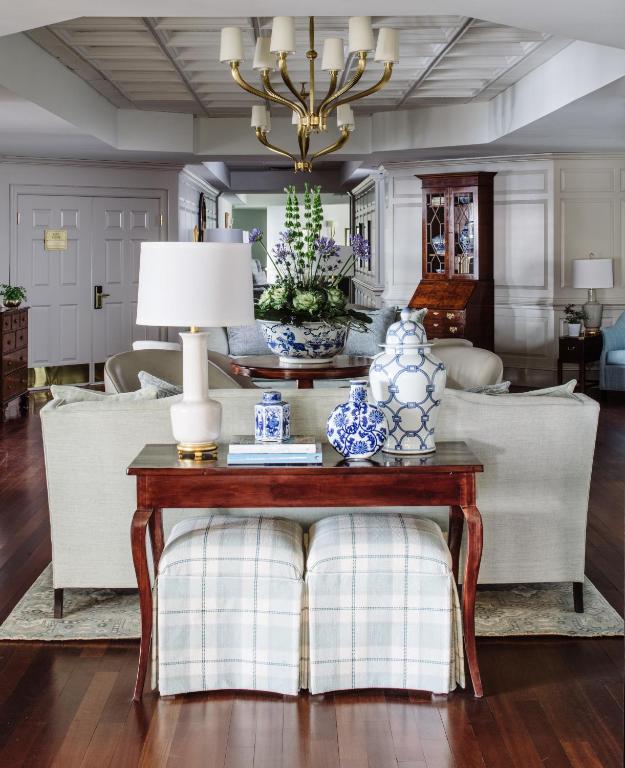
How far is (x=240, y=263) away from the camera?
2994 mm

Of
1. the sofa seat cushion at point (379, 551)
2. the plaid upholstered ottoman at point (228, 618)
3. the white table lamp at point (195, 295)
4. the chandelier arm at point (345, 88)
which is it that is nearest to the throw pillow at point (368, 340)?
the chandelier arm at point (345, 88)

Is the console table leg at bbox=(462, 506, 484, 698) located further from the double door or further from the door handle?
the door handle

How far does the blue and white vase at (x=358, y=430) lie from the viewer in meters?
2.94

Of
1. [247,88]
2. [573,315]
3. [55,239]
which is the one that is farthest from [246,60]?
[573,315]

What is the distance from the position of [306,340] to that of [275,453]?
6.58 ft

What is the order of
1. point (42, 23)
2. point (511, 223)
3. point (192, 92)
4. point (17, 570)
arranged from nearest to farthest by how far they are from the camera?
point (17, 570) < point (42, 23) < point (192, 92) < point (511, 223)

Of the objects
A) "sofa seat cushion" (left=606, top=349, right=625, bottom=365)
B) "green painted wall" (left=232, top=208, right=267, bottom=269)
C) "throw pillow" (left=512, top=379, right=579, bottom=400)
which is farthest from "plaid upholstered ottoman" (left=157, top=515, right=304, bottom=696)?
"green painted wall" (left=232, top=208, right=267, bottom=269)

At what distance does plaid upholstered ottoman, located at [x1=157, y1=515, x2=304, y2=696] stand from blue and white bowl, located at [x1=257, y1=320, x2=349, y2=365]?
2.10 m

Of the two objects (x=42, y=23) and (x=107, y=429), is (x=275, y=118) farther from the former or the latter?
(x=107, y=429)

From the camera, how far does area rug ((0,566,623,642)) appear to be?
11.0 feet

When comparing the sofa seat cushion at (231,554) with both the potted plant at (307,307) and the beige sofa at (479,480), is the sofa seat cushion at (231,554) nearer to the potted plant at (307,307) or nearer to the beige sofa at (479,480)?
the beige sofa at (479,480)

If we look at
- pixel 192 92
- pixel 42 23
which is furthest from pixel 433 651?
pixel 192 92

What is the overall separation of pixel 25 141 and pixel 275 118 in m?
2.56

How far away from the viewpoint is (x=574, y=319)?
361 inches
